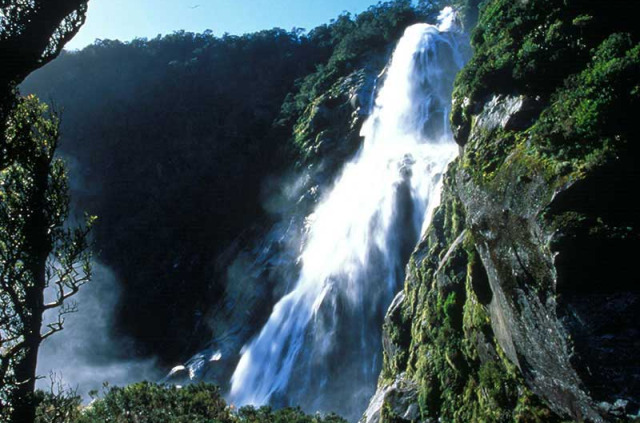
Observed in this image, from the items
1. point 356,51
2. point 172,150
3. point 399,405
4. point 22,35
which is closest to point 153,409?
point 399,405

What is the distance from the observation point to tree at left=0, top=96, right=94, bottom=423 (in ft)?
26.7

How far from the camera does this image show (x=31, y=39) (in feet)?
23.0

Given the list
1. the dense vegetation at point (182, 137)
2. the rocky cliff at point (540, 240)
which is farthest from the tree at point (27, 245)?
the dense vegetation at point (182, 137)

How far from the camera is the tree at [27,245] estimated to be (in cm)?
814

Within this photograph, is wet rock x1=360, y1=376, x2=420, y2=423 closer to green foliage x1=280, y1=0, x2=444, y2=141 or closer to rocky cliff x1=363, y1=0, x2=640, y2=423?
rocky cliff x1=363, y1=0, x2=640, y2=423

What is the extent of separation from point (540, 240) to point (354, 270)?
15.3 metres

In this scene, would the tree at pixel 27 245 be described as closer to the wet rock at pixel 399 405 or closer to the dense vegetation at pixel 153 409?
the dense vegetation at pixel 153 409

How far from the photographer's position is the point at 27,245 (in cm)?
925

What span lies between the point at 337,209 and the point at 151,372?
17.7m

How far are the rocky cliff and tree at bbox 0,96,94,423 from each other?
26.8 feet

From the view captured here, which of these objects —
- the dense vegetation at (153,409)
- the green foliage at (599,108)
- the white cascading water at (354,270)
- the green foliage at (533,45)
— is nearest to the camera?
the green foliage at (599,108)

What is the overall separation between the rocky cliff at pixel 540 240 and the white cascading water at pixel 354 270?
701 centimetres

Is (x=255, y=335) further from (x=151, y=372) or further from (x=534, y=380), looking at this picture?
(x=534, y=380)

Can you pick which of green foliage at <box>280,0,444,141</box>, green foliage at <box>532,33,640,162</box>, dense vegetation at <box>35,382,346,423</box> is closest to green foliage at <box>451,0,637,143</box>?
green foliage at <box>532,33,640,162</box>
